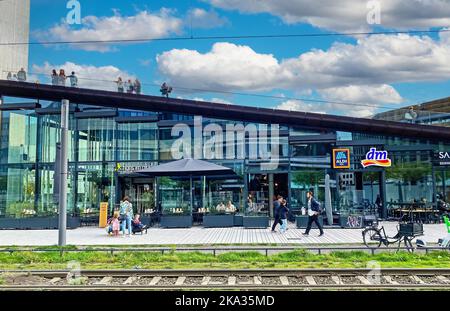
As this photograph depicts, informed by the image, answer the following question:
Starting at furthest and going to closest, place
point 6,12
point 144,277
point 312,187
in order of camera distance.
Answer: point 6,12 → point 312,187 → point 144,277

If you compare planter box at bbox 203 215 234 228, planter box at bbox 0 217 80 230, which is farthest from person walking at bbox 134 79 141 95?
planter box at bbox 203 215 234 228

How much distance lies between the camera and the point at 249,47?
20.8 meters

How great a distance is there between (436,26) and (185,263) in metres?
12.7

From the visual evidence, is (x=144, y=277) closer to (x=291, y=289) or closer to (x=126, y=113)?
(x=291, y=289)

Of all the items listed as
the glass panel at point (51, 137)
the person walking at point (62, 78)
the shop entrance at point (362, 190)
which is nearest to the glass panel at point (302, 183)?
the shop entrance at point (362, 190)

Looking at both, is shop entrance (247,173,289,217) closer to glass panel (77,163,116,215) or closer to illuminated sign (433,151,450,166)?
glass panel (77,163,116,215)

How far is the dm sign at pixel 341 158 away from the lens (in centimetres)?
2378

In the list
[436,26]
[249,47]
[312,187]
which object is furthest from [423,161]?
[249,47]

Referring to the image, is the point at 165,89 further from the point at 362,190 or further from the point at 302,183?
the point at 362,190

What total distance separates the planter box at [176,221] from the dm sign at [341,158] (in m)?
8.10

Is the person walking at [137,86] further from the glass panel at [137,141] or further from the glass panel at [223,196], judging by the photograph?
the glass panel at [223,196]

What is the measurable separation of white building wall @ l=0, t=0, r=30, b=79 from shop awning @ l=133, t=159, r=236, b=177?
41.4ft

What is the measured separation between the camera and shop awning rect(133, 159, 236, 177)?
21141mm

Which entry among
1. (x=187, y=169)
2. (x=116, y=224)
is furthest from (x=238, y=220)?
(x=116, y=224)
